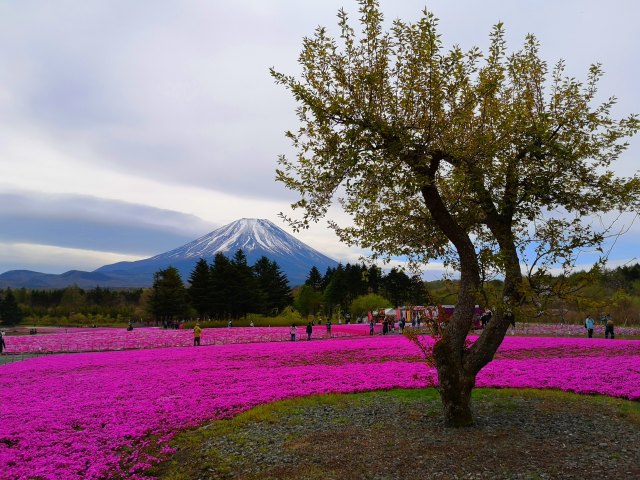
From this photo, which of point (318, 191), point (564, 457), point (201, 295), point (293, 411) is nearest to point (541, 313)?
point (564, 457)

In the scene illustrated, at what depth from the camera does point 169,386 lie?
19.8 metres

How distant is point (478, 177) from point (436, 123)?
1.52m

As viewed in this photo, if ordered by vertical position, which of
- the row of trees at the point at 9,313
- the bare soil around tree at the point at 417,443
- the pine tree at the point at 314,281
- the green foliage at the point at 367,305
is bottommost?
the row of trees at the point at 9,313

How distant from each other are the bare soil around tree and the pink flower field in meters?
1.41

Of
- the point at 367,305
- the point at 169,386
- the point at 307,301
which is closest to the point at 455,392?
the point at 169,386

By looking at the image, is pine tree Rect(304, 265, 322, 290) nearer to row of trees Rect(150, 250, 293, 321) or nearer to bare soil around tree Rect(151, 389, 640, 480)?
row of trees Rect(150, 250, 293, 321)

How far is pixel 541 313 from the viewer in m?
9.30

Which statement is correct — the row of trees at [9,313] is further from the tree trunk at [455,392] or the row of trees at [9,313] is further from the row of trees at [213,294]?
the tree trunk at [455,392]

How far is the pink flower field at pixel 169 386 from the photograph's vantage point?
37.9 ft

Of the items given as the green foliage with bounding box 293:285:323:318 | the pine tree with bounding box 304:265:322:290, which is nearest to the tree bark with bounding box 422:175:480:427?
the green foliage with bounding box 293:285:323:318

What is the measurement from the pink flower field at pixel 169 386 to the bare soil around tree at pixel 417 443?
141 centimetres

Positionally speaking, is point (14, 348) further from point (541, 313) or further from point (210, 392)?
point (541, 313)

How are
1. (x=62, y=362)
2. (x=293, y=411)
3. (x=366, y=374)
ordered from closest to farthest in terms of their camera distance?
(x=293, y=411) < (x=366, y=374) < (x=62, y=362)

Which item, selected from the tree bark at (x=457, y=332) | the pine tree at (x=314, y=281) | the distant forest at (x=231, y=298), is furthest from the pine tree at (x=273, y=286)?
the tree bark at (x=457, y=332)
